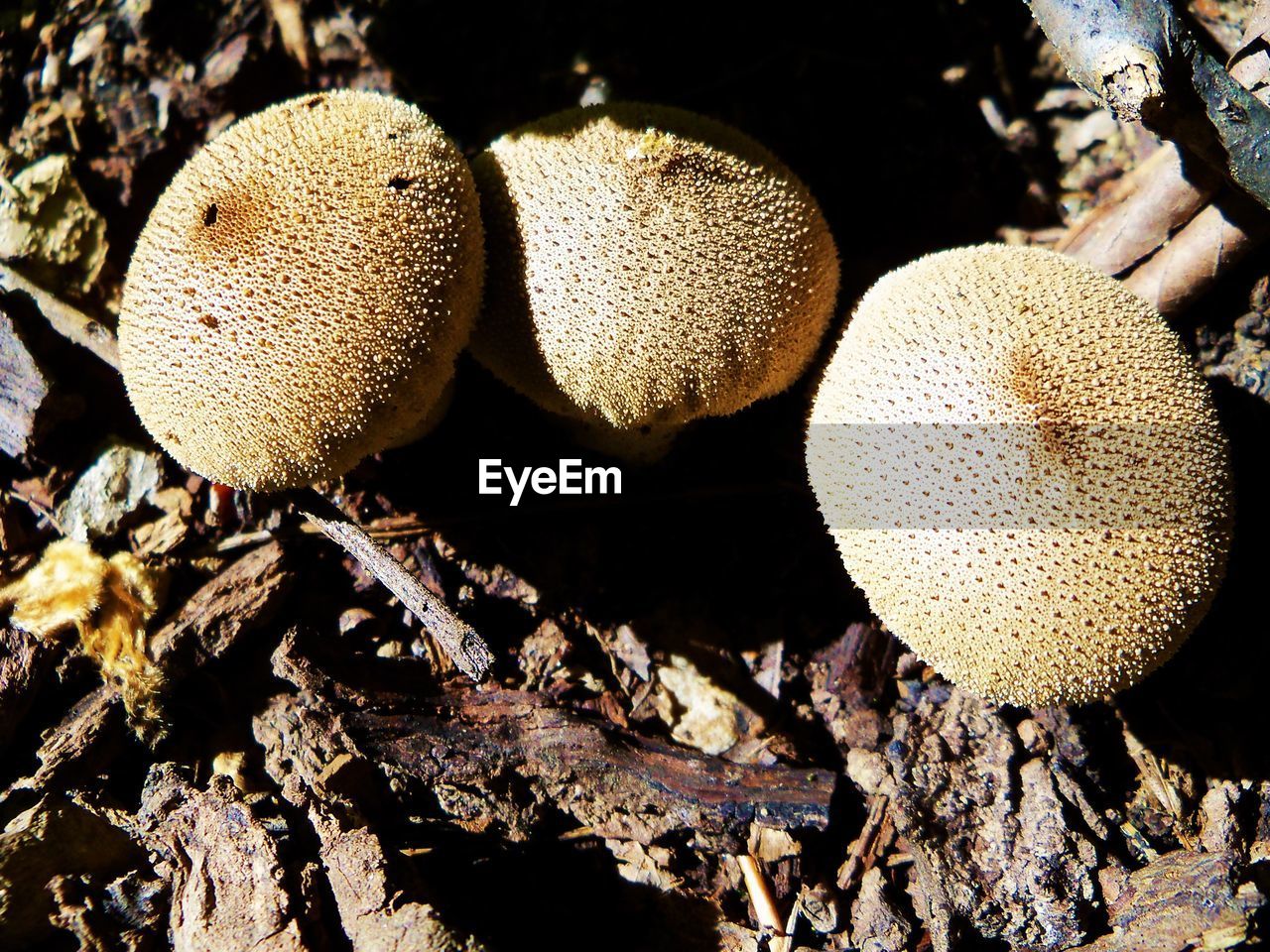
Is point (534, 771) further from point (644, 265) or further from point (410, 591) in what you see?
point (644, 265)

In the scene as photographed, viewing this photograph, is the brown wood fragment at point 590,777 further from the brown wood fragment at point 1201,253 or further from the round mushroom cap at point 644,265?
the brown wood fragment at point 1201,253

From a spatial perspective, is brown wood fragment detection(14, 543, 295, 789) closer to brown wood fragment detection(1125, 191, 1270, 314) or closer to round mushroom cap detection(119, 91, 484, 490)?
round mushroom cap detection(119, 91, 484, 490)

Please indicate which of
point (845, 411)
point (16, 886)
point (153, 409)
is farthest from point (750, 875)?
point (153, 409)

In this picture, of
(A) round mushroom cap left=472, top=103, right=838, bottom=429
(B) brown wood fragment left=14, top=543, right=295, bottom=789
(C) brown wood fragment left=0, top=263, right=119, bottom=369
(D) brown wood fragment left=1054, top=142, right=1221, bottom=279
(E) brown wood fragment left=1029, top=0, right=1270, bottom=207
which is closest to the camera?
(E) brown wood fragment left=1029, top=0, right=1270, bottom=207

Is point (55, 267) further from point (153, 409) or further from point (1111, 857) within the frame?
point (1111, 857)

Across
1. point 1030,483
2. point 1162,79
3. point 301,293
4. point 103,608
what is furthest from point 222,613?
point 1162,79

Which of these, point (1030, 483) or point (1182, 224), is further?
point (1182, 224)

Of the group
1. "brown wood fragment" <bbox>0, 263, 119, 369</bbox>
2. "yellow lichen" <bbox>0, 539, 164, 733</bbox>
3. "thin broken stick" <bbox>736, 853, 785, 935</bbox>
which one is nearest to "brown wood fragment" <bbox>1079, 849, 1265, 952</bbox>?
"thin broken stick" <bbox>736, 853, 785, 935</bbox>
